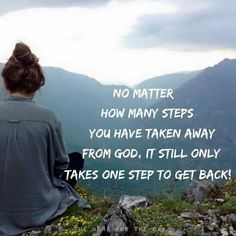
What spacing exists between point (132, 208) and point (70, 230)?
1.79 meters

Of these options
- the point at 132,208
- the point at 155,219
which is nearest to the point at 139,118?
the point at 132,208

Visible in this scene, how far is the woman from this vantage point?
5645mm

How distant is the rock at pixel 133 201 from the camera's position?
1046 cm

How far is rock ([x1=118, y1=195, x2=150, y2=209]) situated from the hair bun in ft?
16.3

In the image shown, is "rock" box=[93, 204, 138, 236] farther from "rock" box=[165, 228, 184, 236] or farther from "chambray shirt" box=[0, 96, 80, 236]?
"chambray shirt" box=[0, 96, 80, 236]

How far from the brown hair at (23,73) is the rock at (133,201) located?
16.2 ft

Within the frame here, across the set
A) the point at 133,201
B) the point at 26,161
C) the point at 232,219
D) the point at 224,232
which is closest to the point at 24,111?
the point at 26,161

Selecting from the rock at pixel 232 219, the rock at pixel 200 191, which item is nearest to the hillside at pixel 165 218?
the rock at pixel 232 219

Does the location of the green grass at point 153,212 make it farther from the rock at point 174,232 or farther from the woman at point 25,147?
the woman at point 25,147

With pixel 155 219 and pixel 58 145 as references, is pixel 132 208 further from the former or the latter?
pixel 58 145

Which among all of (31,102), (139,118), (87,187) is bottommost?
(87,187)

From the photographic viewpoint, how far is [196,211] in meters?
10.0

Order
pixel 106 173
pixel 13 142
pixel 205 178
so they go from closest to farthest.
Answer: pixel 13 142, pixel 106 173, pixel 205 178

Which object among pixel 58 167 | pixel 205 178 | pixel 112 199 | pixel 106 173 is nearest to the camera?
pixel 58 167
